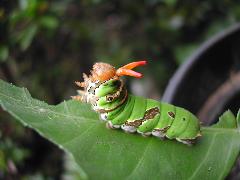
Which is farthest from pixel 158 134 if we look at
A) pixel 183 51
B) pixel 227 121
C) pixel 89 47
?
pixel 89 47

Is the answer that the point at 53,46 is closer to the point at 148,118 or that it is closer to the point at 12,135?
the point at 12,135

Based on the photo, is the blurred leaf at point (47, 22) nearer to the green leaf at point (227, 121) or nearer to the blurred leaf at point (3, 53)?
the blurred leaf at point (3, 53)

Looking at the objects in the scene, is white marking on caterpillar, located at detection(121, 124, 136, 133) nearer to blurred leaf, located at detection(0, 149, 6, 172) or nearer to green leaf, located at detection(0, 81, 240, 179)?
green leaf, located at detection(0, 81, 240, 179)

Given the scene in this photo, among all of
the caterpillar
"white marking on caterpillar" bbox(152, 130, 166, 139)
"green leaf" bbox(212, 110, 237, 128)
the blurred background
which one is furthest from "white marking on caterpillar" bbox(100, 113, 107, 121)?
the blurred background

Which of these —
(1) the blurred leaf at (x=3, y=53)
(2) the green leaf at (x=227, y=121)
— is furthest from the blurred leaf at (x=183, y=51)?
(2) the green leaf at (x=227, y=121)

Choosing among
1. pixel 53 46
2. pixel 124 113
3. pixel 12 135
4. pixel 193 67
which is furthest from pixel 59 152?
pixel 124 113

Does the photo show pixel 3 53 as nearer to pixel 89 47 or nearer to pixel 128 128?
pixel 128 128
